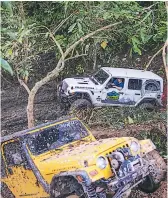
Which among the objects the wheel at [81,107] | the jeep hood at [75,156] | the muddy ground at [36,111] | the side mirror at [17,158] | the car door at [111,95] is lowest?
the muddy ground at [36,111]

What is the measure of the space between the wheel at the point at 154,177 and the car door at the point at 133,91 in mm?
5068

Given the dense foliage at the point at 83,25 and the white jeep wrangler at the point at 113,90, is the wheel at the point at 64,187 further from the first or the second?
the white jeep wrangler at the point at 113,90

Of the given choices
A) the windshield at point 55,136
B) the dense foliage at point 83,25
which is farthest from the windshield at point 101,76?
the windshield at point 55,136

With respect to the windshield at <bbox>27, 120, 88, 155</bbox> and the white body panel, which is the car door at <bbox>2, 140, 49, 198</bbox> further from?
the white body panel

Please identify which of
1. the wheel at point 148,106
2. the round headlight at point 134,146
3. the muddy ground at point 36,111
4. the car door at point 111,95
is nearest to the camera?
the round headlight at point 134,146

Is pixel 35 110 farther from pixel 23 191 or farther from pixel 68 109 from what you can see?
pixel 23 191

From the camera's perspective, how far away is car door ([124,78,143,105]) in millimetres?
11133

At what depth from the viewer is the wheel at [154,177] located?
5957 mm

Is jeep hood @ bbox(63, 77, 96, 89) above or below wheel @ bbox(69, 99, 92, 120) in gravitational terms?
above

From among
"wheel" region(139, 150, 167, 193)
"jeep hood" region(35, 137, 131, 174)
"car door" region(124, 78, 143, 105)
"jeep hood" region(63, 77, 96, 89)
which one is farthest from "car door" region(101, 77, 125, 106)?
"jeep hood" region(35, 137, 131, 174)

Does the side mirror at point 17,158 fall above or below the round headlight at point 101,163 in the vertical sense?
below

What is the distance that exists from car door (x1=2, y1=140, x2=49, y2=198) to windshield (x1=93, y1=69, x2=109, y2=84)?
534cm

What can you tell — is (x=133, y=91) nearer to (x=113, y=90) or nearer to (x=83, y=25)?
(x=113, y=90)

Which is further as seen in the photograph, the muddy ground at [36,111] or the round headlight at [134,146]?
the muddy ground at [36,111]
